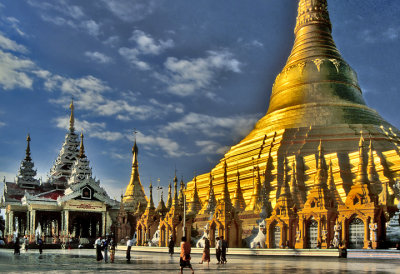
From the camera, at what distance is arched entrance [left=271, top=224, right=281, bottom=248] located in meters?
28.8

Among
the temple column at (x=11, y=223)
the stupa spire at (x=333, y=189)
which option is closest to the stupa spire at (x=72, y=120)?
the temple column at (x=11, y=223)

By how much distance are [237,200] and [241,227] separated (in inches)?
231

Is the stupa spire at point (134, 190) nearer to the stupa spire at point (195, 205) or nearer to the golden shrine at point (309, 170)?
the golden shrine at point (309, 170)

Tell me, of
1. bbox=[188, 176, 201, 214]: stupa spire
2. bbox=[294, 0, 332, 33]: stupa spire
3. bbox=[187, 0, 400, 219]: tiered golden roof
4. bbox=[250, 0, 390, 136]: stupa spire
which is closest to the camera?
bbox=[187, 0, 400, 219]: tiered golden roof

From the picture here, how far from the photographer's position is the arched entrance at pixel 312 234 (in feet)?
89.4

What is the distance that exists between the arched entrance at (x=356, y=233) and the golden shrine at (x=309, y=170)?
0.05 meters

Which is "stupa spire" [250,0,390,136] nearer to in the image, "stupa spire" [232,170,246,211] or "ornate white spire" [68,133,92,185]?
"stupa spire" [232,170,246,211]

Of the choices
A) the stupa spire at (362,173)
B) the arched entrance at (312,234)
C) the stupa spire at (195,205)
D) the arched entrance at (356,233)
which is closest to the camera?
the arched entrance at (356,233)

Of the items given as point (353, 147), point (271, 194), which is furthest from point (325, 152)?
point (271, 194)

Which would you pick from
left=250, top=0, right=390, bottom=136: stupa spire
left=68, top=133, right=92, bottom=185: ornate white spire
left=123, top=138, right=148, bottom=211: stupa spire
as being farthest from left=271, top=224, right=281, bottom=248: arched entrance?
left=68, top=133, right=92, bottom=185: ornate white spire

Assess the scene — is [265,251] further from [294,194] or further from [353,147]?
[353,147]

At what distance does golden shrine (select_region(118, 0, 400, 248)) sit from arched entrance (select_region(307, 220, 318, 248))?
0.06 meters

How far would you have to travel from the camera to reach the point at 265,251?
81.9 feet

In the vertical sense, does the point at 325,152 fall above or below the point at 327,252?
above
